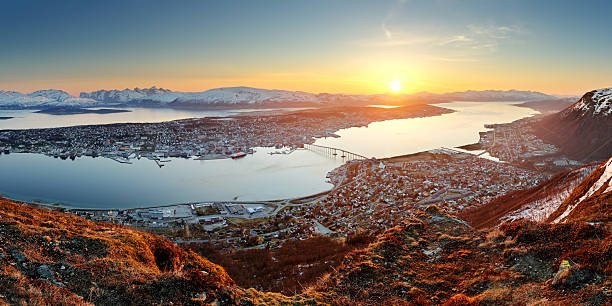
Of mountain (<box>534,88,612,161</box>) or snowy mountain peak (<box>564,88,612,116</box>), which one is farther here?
snowy mountain peak (<box>564,88,612,116</box>)

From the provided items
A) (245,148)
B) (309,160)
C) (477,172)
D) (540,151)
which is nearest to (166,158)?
(245,148)

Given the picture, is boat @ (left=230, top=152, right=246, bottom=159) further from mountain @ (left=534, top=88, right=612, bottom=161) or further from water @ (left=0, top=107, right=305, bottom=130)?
water @ (left=0, top=107, right=305, bottom=130)

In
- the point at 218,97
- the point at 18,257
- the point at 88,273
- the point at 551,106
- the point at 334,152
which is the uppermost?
the point at 218,97

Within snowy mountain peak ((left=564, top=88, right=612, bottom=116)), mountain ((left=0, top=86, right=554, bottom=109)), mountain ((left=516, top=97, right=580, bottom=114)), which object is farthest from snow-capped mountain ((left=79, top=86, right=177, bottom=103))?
mountain ((left=516, top=97, right=580, bottom=114))

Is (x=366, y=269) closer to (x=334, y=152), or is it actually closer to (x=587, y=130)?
(x=334, y=152)

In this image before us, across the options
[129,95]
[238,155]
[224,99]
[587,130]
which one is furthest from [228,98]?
[587,130]

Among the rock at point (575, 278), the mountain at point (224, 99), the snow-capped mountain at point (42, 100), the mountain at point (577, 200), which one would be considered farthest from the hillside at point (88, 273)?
the snow-capped mountain at point (42, 100)

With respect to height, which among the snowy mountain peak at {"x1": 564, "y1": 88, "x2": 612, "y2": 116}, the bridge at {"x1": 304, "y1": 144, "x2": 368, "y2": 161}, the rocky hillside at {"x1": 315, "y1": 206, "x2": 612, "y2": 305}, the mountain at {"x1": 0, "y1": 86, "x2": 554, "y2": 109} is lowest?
the bridge at {"x1": 304, "y1": 144, "x2": 368, "y2": 161}

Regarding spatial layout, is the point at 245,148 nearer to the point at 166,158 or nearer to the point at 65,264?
the point at 166,158
